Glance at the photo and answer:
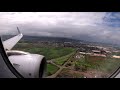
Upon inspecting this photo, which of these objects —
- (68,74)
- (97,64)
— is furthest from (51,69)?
(97,64)

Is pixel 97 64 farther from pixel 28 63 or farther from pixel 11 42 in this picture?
pixel 11 42

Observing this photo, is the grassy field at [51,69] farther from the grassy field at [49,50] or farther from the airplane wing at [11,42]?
the airplane wing at [11,42]

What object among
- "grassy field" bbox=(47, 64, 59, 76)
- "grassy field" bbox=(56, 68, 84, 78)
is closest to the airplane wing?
"grassy field" bbox=(47, 64, 59, 76)

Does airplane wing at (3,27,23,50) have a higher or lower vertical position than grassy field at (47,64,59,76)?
higher

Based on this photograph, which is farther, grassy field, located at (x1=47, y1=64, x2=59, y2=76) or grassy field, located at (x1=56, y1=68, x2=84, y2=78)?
grassy field, located at (x1=47, y1=64, x2=59, y2=76)

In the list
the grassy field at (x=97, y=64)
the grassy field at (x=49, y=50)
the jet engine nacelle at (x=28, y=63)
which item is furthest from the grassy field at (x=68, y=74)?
the jet engine nacelle at (x=28, y=63)

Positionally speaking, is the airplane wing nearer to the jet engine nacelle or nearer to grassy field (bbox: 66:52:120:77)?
the jet engine nacelle

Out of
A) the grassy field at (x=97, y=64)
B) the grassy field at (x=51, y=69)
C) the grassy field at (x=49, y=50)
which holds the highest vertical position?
the grassy field at (x=49, y=50)
